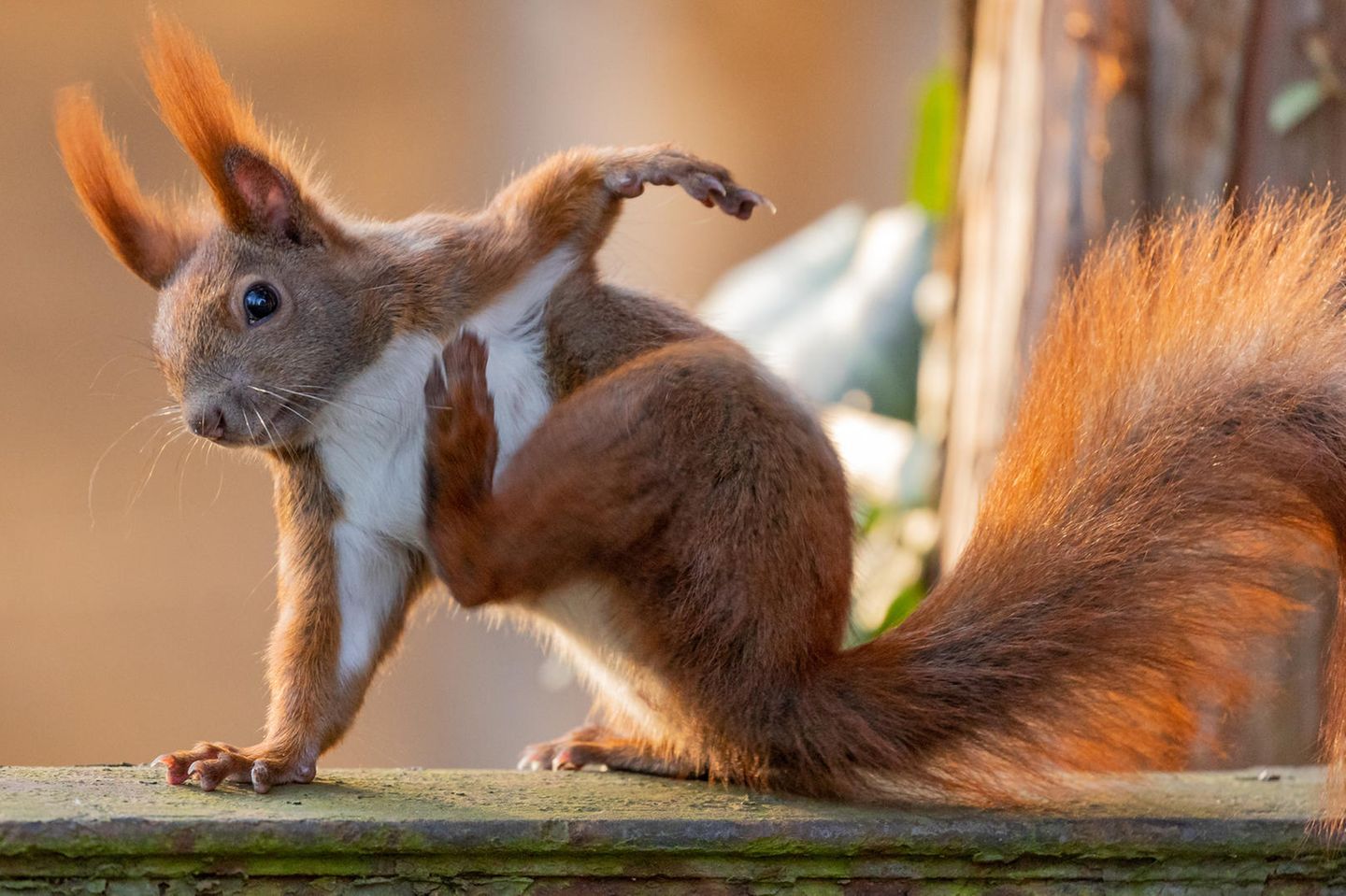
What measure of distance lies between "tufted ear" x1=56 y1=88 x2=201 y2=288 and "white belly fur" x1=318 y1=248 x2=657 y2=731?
214mm

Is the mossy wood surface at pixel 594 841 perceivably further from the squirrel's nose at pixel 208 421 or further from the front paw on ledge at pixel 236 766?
the squirrel's nose at pixel 208 421

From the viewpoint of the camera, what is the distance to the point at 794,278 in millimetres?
2725

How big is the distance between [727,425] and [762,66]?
11.8 ft

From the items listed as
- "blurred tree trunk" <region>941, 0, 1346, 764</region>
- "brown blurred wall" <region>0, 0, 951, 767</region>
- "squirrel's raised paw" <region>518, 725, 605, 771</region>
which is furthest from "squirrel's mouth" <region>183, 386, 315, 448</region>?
"brown blurred wall" <region>0, 0, 951, 767</region>

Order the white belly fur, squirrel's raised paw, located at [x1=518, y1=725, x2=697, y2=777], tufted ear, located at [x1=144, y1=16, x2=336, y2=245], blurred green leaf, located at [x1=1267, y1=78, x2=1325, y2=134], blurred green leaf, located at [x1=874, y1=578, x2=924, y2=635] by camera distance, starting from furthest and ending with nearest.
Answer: blurred green leaf, located at [x1=874, y1=578, x2=924, y2=635] → blurred green leaf, located at [x1=1267, y1=78, x2=1325, y2=134] → squirrel's raised paw, located at [x1=518, y1=725, x2=697, y2=777] → the white belly fur → tufted ear, located at [x1=144, y1=16, x2=336, y2=245]

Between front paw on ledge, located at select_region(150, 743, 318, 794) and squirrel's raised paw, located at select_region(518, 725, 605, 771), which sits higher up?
front paw on ledge, located at select_region(150, 743, 318, 794)

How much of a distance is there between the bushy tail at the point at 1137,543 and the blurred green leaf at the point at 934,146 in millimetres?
1323

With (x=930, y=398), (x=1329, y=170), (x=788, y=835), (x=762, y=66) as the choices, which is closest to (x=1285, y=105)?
(x=1329, y=170)

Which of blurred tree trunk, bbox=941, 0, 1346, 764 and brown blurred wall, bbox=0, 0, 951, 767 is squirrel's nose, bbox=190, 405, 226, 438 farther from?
brown blurred wall, bbox=0, 0, 951, 767

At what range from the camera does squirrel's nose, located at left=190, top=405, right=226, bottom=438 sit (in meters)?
1.24

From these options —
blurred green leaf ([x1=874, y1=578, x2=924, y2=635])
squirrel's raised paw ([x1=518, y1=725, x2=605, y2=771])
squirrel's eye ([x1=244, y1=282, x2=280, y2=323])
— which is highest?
squirrel's eye ([x1=244, y1=282, x2=280, y2=323])

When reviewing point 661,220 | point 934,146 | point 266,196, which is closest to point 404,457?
point 266,196

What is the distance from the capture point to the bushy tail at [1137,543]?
1257 mm

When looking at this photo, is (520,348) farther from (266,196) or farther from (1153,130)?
(1153,130)
